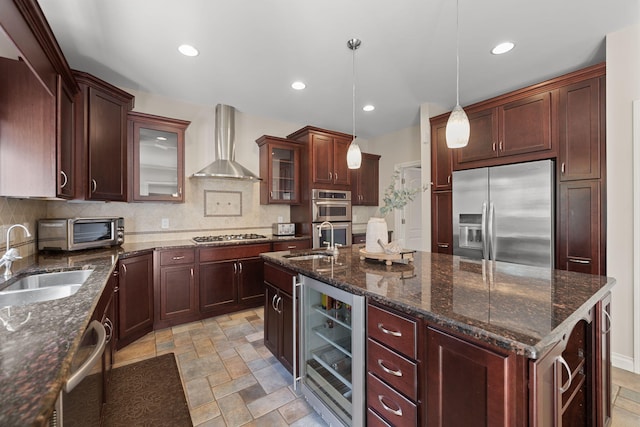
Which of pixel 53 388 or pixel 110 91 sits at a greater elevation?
pixel 110 91

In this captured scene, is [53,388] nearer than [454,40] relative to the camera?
Yes

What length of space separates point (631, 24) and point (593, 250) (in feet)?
6.10

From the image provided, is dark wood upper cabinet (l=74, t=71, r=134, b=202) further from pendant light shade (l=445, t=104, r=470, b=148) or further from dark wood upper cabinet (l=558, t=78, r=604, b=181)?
dark wood upper cabinet (l=558, t=78, r=604, b=181)

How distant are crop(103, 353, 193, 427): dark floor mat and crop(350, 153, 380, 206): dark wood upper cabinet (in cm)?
376

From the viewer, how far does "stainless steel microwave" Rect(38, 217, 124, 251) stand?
2.30 m

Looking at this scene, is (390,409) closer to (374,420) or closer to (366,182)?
(374,420)

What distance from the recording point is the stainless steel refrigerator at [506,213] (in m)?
2.65


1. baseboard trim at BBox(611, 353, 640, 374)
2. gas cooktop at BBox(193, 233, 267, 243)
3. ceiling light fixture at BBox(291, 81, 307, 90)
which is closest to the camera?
baseboard trim at BBox(611, 353, 640, 374)

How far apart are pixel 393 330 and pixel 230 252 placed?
2.53 m

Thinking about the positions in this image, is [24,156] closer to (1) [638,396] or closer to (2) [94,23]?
(2) [94,23]

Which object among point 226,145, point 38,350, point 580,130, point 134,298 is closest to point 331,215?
point 226,145

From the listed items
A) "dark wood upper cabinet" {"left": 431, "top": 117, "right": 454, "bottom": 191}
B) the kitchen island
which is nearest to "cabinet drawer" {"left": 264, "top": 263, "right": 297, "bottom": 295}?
the kitchen island

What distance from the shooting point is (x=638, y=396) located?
1876 mm

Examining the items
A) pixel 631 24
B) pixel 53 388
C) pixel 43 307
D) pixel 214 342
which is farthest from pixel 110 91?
pixel 631 24
